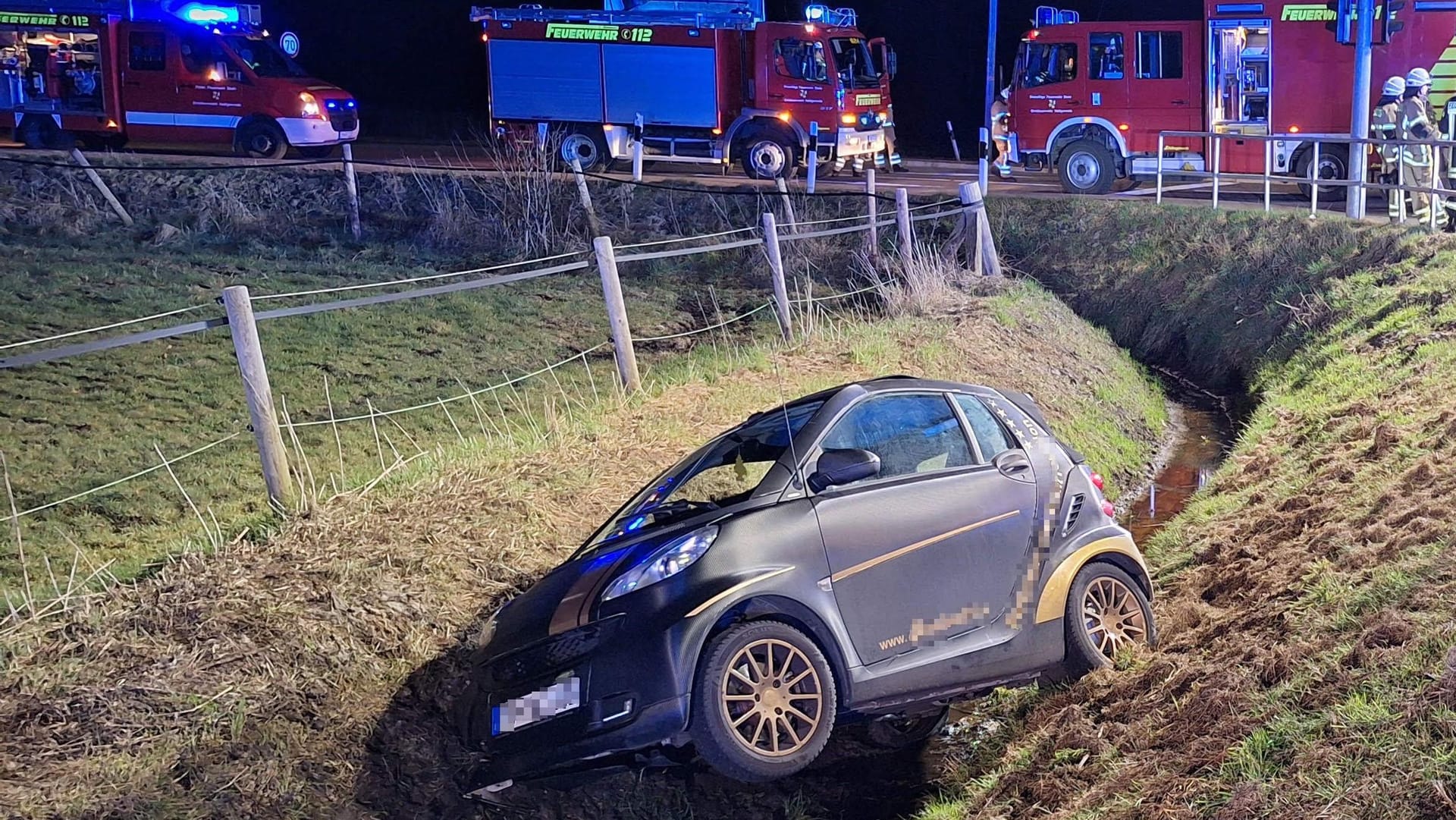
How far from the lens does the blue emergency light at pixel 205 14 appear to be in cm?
2489

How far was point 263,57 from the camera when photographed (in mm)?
25297

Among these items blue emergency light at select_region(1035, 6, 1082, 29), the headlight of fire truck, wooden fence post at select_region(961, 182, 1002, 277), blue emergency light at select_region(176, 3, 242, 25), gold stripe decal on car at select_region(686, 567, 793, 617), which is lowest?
gold stripe decal on car at select_region(686, 567, 793, 617)

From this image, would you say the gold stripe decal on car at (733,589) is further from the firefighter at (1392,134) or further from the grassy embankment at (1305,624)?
the firefighter at (1392,134)

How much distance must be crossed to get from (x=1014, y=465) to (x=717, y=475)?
1299mm

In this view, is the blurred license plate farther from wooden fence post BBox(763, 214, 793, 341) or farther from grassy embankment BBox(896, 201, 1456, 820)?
wooden fence post BBox(763, 214, 793, 341)

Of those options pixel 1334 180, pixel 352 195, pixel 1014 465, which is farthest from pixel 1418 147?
pixel 352 195

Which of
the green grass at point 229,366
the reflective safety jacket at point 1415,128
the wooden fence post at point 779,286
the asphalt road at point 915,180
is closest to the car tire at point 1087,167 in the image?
the asphalt road at point 915,180

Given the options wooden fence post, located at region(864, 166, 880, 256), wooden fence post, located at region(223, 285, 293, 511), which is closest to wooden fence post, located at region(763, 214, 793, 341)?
wooden fence post, located at region(864, 166, 880, 256)

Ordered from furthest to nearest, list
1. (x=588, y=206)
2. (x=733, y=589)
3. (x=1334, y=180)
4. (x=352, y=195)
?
(x=352, y=195) → (x=588, y=206) → (x=1334, y=180) → (x=733, y=589)

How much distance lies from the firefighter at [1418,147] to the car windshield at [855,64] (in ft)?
33.0

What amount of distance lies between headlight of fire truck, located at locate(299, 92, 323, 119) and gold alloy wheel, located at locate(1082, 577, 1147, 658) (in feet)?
69.6

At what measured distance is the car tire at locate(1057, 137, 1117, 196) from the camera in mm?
21891

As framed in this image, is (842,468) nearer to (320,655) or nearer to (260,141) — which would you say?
(320,655)

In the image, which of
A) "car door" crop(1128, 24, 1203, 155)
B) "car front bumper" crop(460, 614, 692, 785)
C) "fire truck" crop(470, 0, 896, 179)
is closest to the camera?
"car front bumper" crop(460, 614, 692, 785)
